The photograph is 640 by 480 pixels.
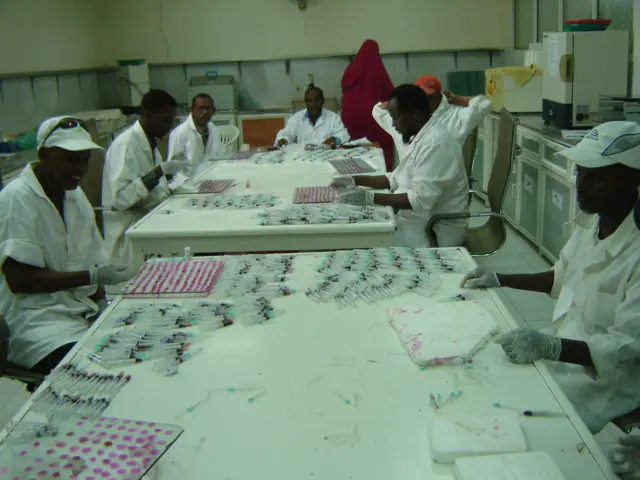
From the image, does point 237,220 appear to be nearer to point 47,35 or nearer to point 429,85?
point 429,85

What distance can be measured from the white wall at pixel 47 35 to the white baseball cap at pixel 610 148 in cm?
415

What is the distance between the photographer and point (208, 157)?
14.4ft

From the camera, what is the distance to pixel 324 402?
1.29 meters

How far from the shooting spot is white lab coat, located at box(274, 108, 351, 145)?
5121 mm

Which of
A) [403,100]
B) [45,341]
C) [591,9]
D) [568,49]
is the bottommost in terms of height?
[45,341]

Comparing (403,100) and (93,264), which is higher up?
(403,100)

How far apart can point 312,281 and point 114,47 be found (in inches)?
218

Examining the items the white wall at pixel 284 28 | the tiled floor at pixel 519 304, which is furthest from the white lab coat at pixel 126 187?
the white wall at pixel 284 28

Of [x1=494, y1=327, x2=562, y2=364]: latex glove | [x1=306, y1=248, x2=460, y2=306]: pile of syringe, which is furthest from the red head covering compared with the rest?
[x1=494, y1=327, x2=562, y2=364]: latex glove

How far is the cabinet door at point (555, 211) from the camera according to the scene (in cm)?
354

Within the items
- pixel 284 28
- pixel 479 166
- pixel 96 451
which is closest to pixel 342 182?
pixel 96 451

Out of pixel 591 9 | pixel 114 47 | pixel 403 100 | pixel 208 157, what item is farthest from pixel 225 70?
pixel 403 100

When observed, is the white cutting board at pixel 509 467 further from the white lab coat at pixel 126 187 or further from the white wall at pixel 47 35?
the white wall at pixel 47 35

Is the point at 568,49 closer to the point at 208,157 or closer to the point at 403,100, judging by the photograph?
the point at 403,100
